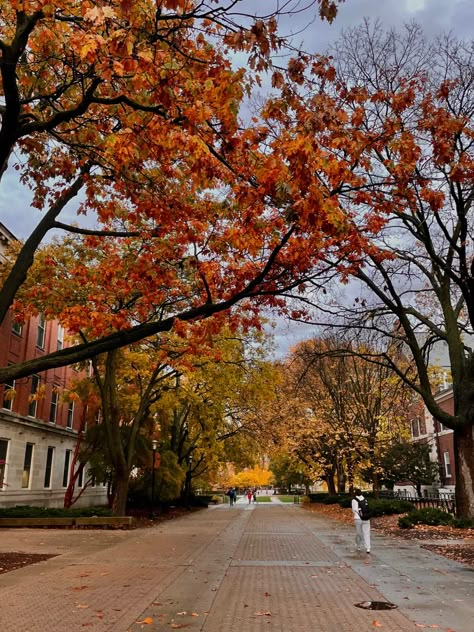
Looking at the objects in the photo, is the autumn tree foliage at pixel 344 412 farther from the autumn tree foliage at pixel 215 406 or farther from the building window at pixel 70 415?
the building window at pixel 70 415

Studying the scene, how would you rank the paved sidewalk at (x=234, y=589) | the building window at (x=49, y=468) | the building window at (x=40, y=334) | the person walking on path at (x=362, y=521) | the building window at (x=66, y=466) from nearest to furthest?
the paved sidewalk at (x=234, y=589)
the person walking on path at (x=362, y=521)
the building window at (x=40, y=334)
the building window at (x=49, y=468)
the building window at (x=66, y=466)

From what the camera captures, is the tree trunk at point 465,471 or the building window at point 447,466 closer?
the tree trunk at point 465,471

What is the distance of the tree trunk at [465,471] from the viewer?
16.8 metres

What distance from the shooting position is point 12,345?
2900cm

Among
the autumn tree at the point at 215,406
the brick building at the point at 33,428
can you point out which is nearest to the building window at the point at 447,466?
the autumn tree at the point at 215,406

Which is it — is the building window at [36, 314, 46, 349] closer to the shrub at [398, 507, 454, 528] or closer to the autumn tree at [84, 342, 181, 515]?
the autumn tree at [84, 342, 181, 515]

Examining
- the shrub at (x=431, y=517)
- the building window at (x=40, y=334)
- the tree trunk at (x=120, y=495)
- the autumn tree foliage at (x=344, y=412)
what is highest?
the building window at (x=40, y=334)

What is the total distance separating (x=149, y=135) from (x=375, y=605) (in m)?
7.46

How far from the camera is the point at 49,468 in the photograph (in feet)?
113

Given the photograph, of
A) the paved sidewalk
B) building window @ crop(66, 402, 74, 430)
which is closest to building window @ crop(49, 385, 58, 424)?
building window @ crop(66, 402, 74, 430)

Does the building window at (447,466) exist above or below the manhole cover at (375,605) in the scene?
above

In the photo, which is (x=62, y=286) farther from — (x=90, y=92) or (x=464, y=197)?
(x=464, y=197)

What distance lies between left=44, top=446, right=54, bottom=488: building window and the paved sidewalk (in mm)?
21015

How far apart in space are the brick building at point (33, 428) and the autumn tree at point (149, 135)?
1530 centimetres
